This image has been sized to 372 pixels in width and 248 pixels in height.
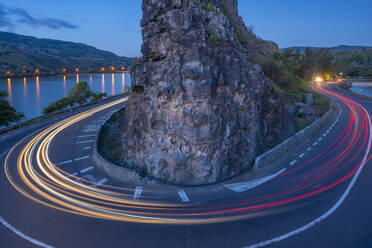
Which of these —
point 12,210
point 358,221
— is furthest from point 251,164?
point 12,210

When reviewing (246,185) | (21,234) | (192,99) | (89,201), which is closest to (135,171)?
(89,201)

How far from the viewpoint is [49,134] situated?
79.6 feet

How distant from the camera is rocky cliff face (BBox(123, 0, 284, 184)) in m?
13.7

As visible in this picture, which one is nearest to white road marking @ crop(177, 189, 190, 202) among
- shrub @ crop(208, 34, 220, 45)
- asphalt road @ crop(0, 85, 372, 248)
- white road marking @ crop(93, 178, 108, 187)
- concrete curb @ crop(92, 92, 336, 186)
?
asphalt road @ crop(0, 85, 372, 248)

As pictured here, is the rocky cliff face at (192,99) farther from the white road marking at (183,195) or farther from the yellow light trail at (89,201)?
the yellow light trail at (89,201)

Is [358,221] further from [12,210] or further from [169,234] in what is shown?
[12,210]

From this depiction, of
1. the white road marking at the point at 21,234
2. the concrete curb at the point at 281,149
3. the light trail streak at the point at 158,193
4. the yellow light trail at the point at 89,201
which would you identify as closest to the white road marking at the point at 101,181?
the light trail streak at the point at 158,193

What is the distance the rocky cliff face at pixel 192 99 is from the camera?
539 inches

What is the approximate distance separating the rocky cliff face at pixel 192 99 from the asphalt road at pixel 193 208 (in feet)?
6.84

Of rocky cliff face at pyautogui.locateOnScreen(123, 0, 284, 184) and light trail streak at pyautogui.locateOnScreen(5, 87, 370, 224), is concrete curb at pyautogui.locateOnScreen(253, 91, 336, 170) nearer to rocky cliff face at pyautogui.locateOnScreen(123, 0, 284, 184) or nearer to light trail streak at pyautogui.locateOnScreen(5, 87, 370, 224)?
rocky cliff face at pyautogui.locateOnScreen(123, 0, 284, 184)

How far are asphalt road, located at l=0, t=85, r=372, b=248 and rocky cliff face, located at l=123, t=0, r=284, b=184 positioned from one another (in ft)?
6.84

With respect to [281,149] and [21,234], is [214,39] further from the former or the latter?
[21,234]

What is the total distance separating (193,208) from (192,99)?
21.3 feet

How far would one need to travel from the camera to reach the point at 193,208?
33.1 feet
